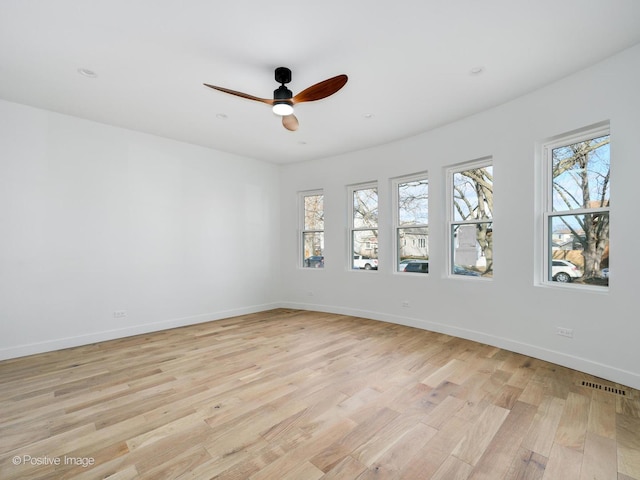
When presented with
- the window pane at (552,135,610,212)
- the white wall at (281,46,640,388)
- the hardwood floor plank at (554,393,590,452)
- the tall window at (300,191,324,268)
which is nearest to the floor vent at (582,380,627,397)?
the white wall at (281,46,640,388)

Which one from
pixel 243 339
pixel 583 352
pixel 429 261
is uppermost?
pixel 429 261

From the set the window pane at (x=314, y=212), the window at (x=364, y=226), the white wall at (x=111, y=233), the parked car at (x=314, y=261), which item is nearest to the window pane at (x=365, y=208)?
the window at (x=364, y=226)

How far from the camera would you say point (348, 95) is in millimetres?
3281

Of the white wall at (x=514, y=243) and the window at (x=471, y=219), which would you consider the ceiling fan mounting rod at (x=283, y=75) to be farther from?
the window at (x=471, y=219)

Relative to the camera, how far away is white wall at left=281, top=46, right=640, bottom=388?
263cm

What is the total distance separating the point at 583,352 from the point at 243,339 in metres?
3.78

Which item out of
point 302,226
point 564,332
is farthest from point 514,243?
point 302,226

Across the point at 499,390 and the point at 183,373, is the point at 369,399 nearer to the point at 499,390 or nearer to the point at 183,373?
the point at 499,390

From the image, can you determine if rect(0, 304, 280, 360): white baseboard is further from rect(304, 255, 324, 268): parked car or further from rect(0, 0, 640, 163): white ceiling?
rect(0, 0, 640, 163): white ceiling

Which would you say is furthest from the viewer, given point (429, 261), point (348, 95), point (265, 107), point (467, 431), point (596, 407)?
point (429, 261)

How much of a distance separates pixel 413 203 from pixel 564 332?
2497 millimetres

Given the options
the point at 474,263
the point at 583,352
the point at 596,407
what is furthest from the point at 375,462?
the point at 474,263

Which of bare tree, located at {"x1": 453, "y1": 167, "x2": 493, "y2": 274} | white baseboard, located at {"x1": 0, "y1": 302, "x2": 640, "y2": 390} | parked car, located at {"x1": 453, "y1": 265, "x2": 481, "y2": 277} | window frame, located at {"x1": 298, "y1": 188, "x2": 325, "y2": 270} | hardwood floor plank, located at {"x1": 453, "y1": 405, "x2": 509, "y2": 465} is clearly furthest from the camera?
window frame, located at {"x1": 298, "y1": 188, "x2": 325, "y2": 270}

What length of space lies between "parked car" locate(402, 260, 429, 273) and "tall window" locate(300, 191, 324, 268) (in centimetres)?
171
